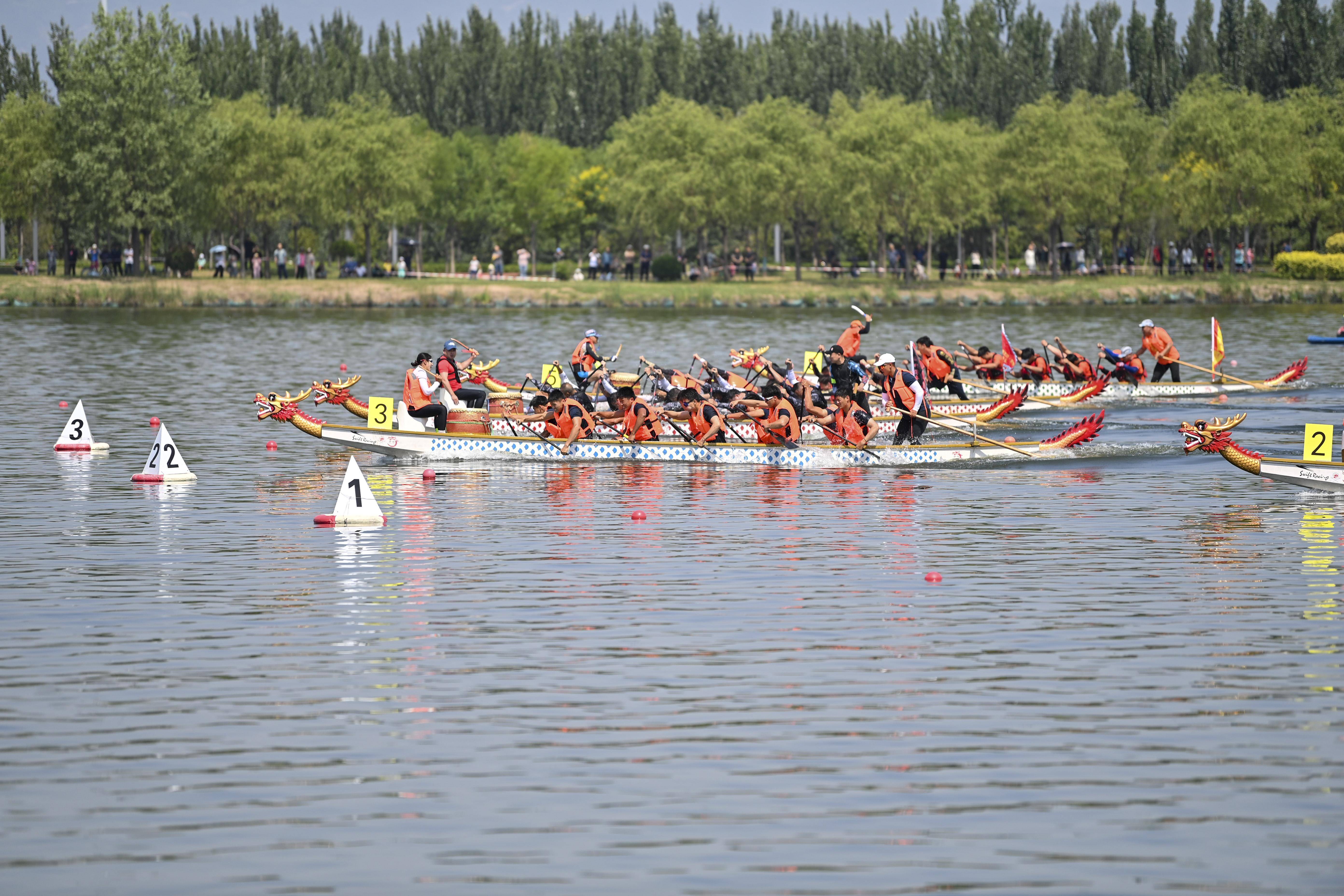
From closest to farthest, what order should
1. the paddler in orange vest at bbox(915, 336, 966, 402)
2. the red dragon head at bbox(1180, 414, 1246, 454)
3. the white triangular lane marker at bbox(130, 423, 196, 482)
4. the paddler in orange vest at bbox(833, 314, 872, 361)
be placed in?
the red dragon head at bbox(1180, 414, 1246, 454)
the white triangular lane marker at bbox(130, 423, 196, 482)
the paddler in orange vest at bbox(833, 314, 872, 361)
the paddler in orange vest at bbox(915, 336, 966, 402)

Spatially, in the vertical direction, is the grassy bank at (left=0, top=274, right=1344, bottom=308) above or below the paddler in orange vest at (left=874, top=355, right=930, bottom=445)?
above

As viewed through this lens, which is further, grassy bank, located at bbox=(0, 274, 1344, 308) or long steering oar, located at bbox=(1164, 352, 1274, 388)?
grassy bank, located at bbox=(0, 274, 1344, 308)

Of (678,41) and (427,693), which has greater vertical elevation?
(678,41)

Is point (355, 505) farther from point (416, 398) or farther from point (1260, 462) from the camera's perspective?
point (1260, 462)

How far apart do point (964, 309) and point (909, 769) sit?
81410 mm

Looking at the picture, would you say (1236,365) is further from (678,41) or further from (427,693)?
(678,41)

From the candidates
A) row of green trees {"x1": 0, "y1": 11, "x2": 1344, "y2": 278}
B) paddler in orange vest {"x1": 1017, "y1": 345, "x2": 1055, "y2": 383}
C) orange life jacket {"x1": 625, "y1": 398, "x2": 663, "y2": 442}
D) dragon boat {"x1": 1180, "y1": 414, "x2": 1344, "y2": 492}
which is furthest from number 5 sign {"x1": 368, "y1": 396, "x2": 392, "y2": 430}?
row of green trees {"x1": 0, "y1": 11, "x2": 1344, "y2": 278}

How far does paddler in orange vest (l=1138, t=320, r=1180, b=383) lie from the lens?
43.6 meters

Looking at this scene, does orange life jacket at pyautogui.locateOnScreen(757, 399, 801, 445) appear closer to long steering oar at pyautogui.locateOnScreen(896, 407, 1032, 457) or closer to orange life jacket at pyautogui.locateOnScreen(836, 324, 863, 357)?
long steering oar at pyautogui.locateOnScreen(896, 407, 1032, 457)

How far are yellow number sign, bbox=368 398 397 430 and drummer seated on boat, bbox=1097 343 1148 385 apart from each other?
65.2ft

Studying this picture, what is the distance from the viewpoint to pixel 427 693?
51.3 ft

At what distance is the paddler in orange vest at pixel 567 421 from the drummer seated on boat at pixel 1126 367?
17031mm

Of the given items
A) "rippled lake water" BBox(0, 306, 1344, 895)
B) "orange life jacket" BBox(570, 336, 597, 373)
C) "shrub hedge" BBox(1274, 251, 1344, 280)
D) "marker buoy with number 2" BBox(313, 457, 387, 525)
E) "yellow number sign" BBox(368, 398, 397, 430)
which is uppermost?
"shrub hedge" BBox(1274, 251, 1344, 280)

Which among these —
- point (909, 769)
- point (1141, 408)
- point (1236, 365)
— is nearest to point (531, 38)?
point (1236, 365)
